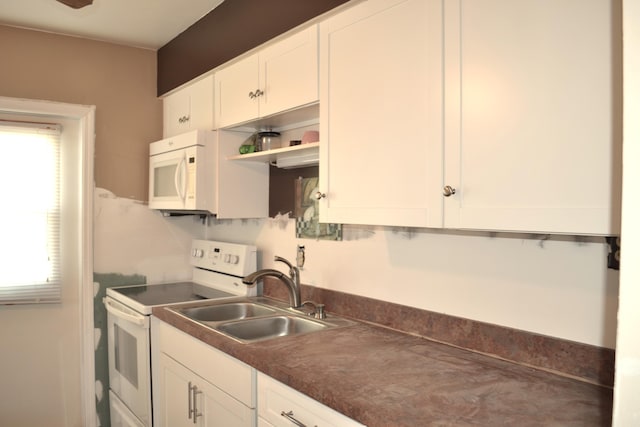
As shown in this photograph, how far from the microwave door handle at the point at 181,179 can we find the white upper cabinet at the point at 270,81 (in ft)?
1.06

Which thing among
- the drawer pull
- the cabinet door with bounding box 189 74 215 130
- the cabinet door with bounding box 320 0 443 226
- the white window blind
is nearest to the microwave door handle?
the cabinet door with bounding box 189 74 215 130

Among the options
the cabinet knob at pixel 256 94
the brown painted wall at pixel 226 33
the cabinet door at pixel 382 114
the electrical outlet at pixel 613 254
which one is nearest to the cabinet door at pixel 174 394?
the cabinet door at pixel 382 114

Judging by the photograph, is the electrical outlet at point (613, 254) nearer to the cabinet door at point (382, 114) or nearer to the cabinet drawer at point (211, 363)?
the cabinet door at point (382, 114)

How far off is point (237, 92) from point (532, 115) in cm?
155

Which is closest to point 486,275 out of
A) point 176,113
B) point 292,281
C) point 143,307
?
point 292,281

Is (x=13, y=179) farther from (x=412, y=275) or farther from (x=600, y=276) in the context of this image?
(x=600, y=276)

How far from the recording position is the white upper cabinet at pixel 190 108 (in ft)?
8.74

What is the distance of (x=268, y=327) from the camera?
2.25 m

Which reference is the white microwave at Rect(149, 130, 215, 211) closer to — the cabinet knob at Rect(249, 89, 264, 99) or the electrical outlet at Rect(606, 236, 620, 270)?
the cabinet knob at Rect(249, 89, 264, 99)

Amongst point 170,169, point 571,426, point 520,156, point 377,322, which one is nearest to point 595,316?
point 571,426

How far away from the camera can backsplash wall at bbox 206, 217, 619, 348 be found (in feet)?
4.47

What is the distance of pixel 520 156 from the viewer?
47.1 inches

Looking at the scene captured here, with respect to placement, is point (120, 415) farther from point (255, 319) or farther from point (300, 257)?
point (300, 257)

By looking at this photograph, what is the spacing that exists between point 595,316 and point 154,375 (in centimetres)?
196
